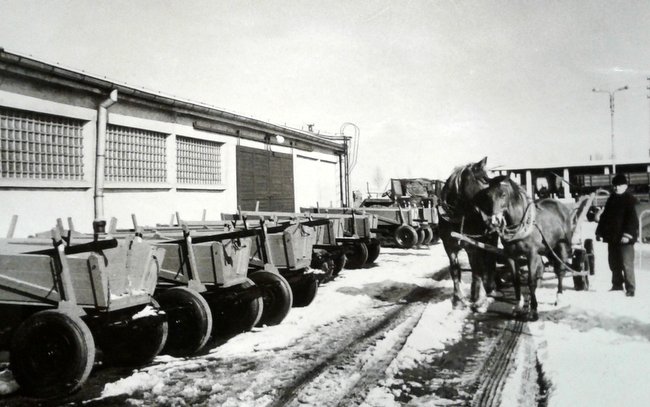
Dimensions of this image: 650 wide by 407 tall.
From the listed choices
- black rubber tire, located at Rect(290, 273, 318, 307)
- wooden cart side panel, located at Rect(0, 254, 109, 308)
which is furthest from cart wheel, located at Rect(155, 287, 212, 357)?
black rubber tire, located at Rect(290, 273, 318, 307)

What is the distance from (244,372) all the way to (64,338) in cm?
167

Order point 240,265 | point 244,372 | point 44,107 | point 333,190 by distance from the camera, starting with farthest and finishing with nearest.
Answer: point 333,190
point 44,107
point 240,265
point 244,372

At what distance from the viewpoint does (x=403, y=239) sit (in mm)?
14516

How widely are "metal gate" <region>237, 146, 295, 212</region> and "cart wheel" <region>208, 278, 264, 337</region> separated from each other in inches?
293

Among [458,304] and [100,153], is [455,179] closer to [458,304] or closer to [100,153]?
[458,304]

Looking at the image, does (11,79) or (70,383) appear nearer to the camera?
(70,383)

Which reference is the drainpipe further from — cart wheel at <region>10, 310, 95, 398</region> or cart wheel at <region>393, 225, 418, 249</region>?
cart wheel at <region>393, 225, 418, 249</region>

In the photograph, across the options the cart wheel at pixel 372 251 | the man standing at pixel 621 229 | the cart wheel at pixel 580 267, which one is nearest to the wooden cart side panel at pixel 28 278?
the man standing at pixel 621 229

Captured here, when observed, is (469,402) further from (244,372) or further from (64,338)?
(64,338)

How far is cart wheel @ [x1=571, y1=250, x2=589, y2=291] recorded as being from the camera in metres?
7.76

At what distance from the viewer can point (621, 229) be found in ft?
22.4

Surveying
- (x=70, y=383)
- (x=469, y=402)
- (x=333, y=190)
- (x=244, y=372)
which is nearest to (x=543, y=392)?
(x=469, y=402)

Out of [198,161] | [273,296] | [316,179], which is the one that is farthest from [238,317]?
[316,179]

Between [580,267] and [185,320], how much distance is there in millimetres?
6545
